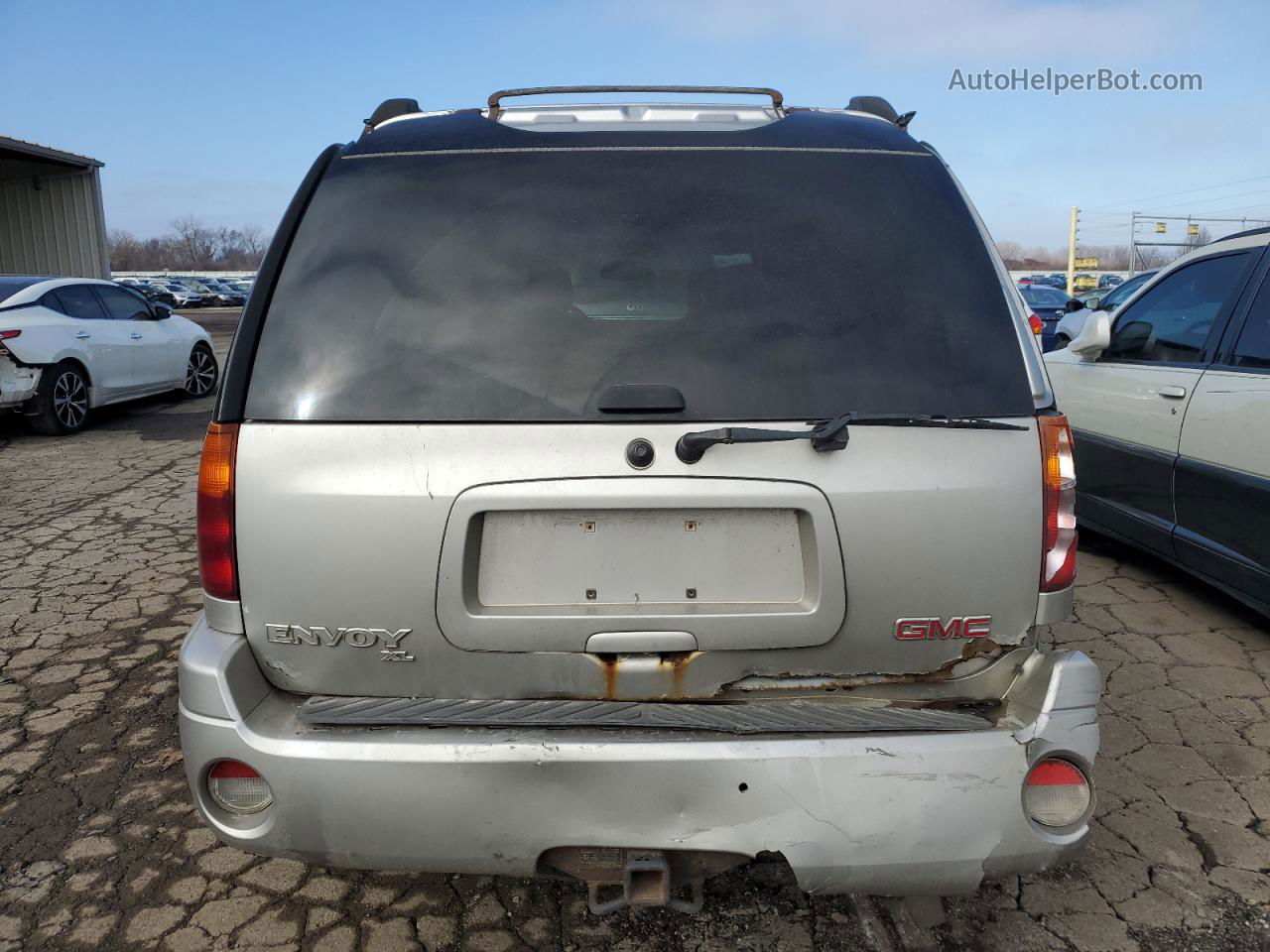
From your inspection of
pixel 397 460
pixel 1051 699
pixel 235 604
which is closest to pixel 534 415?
pixel 397 460

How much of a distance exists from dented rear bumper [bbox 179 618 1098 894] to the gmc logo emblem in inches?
8.0

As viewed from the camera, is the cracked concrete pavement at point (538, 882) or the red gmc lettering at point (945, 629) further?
the cracked concrete pavement at point (538, 882)

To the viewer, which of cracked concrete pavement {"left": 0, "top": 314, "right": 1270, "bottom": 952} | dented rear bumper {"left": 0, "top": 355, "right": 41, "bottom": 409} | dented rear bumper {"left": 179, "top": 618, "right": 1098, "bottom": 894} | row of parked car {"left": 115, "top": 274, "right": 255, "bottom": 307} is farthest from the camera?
row of parked car {"left": 115, "top": 274, "right": 255, "bottom": 307}

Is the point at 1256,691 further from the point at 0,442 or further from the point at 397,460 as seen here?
the point at 0,442

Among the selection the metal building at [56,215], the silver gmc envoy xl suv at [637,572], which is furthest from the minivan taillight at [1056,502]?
the metal building at [56,215]

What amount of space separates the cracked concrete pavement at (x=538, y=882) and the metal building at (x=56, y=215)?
19722mm

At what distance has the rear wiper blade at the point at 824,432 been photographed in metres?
1.88

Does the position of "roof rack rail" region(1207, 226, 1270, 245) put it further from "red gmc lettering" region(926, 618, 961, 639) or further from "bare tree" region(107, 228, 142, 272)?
"bare tree" region(107, 228, 142, 272)

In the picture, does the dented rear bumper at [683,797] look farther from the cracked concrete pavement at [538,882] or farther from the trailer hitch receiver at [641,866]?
the cracked concrete pavement at [538,882]

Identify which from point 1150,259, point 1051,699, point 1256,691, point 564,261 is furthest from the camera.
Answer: point 1150,259

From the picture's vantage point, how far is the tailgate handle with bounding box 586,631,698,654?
1.95 m

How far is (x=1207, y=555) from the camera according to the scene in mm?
4070

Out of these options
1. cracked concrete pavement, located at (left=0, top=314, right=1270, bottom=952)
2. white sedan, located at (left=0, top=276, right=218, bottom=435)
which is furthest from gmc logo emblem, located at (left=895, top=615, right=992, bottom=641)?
white sedan, located at (left=0, top=276, right=218, bottom=435)

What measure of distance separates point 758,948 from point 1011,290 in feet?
5.30
